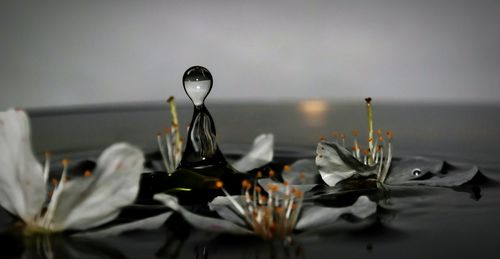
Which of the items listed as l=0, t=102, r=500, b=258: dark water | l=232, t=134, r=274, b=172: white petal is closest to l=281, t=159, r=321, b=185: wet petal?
l=232, t=134, r=274, b=172: white petal

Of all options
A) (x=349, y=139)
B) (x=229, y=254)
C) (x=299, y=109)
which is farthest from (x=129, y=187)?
(x=299, y=109)

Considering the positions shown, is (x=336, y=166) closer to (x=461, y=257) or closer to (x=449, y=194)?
(x=449, y=194)

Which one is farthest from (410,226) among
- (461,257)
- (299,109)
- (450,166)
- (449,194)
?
(299,109)

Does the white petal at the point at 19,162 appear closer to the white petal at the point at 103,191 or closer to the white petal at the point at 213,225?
the white petal at the point at 103,191

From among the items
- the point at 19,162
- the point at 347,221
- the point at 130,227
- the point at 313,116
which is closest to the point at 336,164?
the point at 347,221

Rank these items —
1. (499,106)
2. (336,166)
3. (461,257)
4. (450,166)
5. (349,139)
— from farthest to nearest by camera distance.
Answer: (499,106), (349,139), (450,166), (336,166), (461,257)

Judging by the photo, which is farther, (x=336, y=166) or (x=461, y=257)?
(x=336, y=166)

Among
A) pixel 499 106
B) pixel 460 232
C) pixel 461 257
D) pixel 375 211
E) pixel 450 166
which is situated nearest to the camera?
pixel 461 257

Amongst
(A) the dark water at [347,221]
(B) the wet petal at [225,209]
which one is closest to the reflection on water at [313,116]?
(A) the dark water at [347,221]
